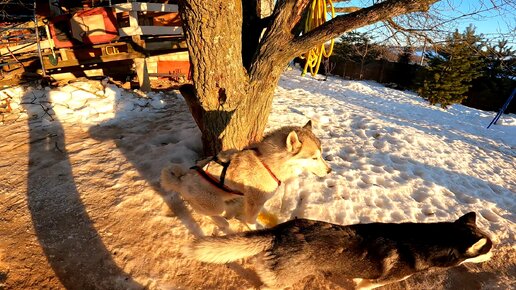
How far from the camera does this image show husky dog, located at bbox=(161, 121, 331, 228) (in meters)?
3.28

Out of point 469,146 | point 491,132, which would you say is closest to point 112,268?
point 469,146

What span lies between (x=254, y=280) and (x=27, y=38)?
958 cm

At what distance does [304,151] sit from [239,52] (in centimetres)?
163

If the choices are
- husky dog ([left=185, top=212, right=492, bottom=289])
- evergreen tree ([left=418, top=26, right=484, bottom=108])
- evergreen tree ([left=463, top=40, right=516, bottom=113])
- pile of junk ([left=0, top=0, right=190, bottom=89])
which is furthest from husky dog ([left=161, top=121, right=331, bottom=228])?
evergreen tree ([left=463, top=40, right=516, bottom=113])

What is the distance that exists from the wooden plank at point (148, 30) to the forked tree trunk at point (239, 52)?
3.97 meters

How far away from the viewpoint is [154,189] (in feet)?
13.4

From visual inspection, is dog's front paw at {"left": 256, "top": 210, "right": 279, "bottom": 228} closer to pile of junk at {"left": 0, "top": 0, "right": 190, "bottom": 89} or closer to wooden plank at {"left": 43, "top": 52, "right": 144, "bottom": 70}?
pile of junk at {"left": 0, "top": 0, "right": 190, "bottom": 89}

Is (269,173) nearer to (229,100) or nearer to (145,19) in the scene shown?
(229,100)

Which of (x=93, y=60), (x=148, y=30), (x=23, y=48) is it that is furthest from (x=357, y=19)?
(x=23, y=48)

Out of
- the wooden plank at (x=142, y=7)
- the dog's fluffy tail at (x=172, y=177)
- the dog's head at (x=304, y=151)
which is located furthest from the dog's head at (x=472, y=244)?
the wooden plank at (x=142, y=7)

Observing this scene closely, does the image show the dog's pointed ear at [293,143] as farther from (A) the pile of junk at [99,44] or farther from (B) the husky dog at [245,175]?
(A) the pile of junk at [99,44]

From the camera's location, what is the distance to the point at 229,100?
3928 millimetres

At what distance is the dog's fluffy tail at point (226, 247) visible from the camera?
231 centimetres

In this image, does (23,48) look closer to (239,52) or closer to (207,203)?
(239,52)
